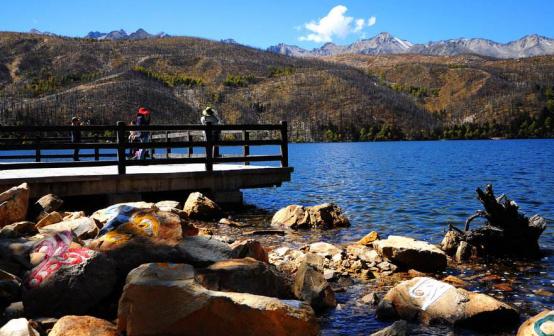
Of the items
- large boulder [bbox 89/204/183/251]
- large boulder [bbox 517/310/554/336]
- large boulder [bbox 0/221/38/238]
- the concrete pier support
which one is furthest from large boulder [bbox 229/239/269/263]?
the concrete pier support

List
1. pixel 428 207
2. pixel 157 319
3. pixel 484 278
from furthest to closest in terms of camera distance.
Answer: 1. pixel 428 207
2. pixel 484 278
3. pixel 157 319

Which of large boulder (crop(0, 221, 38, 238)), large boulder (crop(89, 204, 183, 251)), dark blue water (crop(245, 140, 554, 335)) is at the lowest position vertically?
dark blue water (crop(245, 140, 554, 335))

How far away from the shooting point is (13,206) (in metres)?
10.8

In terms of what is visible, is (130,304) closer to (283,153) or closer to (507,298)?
(507,298)

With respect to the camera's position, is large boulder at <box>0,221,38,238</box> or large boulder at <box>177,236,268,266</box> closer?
large boulder at <box>177,236,268,266</box>

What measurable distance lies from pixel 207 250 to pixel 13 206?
5.77 metres

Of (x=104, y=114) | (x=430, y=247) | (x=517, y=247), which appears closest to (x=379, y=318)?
(x=430, y=247)

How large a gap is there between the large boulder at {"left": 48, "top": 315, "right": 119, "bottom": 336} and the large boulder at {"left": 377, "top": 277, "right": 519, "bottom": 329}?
3.93 metres

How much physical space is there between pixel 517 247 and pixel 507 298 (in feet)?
12.4

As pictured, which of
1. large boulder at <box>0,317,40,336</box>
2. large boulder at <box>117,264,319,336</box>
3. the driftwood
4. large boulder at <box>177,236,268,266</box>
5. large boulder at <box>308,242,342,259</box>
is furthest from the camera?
the driftwood

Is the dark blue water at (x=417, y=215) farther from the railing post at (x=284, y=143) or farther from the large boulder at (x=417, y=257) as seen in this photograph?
the railing post at (x=284, y=143)

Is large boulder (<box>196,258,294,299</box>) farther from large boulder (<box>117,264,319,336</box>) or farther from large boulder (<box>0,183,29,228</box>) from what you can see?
large boulder (<box>0,183,29,228</box>)

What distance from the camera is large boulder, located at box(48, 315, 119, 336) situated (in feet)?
17.2

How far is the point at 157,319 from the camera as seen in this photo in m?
5.23
